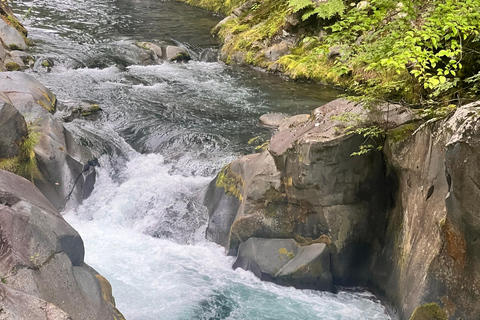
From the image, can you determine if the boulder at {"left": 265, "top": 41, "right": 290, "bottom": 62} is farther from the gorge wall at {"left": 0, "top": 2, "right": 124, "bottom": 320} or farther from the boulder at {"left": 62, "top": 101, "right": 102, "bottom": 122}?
the gorge wall at {"left": 0, "top": 2, "right": 124, "bottom": 320}

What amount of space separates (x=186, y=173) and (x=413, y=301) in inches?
213

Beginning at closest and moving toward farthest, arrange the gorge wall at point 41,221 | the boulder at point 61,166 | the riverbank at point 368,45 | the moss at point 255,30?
the gorge wall at point 41,221, the riverbank at point 368,45, the boulder at point 61,166, the moss at point 255,30

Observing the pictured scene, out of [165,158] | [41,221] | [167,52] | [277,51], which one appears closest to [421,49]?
[41,221]

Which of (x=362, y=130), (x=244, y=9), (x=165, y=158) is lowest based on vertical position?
(x=165, y=158)

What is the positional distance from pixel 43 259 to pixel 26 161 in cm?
341

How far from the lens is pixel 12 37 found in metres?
15.4

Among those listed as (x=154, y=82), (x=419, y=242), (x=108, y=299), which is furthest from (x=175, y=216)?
(x=154, y=82)

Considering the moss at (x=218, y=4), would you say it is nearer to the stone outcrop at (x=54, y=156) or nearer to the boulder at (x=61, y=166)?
the stone outcrop at (x=54, y=156)

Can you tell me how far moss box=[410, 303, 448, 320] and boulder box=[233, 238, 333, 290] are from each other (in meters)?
1.65

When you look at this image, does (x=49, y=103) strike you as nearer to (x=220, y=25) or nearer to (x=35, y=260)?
(x=35, y=260)

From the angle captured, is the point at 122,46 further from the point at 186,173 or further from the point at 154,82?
the point at 186,173

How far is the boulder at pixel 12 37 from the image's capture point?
1517 centimetres

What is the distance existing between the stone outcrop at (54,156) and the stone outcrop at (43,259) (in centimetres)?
272

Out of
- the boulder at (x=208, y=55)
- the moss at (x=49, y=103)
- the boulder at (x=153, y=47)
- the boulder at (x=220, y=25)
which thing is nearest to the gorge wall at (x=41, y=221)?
the moss at (x=49, y=103)
